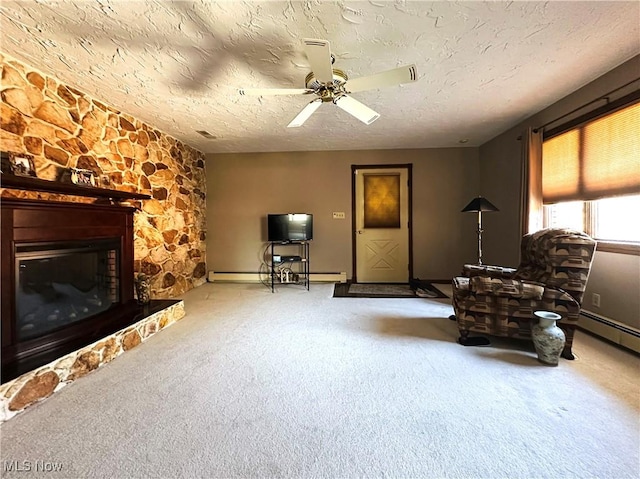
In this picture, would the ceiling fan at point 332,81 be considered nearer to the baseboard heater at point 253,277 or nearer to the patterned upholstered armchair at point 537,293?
the patterned upholstered armchair at point 537,293

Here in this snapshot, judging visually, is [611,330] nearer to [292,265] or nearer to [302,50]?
[302,50]

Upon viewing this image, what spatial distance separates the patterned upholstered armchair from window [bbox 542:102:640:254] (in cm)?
60

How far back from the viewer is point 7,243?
1.81 meters

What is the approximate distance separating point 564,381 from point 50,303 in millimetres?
3817

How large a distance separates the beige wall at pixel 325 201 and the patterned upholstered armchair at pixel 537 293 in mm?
2441

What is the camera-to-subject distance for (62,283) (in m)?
2.24

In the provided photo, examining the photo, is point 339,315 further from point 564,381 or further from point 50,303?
point 50,303

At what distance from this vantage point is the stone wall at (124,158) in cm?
220

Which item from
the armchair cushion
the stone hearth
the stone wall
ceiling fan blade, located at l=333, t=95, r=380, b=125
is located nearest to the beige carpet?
the stone hearth

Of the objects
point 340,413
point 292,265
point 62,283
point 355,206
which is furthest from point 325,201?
point 340,413

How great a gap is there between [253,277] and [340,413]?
12.7 feet

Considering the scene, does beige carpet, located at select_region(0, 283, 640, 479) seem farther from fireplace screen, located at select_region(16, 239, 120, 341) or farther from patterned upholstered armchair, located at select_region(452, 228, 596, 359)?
fireplace screen, located at select_region(16, 239, 120, 341)

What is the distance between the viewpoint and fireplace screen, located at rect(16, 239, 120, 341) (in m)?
1.94

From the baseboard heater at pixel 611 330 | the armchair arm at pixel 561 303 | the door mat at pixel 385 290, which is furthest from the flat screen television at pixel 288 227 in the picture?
the baseboard heater at pixel 611 330
